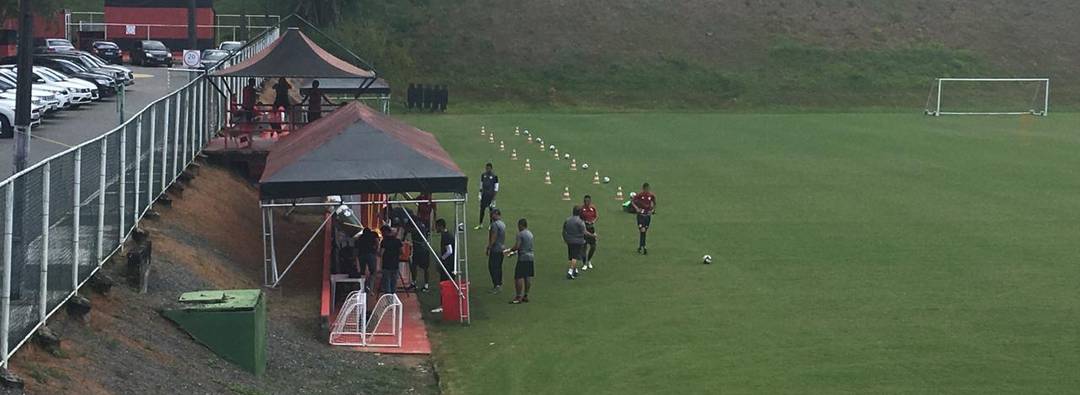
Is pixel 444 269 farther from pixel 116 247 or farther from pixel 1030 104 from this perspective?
pixel 1030 104

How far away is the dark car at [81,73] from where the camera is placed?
149 ft

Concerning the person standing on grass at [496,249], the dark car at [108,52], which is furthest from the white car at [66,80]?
the dark car at [108,52]

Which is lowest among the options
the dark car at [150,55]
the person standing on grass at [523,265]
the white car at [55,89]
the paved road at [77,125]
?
the person standing on grass at [523,265]

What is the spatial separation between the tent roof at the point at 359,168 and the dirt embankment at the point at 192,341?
1.65m

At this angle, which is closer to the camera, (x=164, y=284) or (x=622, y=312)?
(x=164, y=284)

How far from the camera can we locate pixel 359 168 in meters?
22.0

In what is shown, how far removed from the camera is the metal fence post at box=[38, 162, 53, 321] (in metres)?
13.7

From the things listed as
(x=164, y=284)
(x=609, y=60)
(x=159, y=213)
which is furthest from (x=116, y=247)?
(x=609, y=60)

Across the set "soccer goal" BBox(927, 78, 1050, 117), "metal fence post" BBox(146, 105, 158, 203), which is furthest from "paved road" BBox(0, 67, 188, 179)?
"soccer goal" BBox(927, 78, 1050, 117)

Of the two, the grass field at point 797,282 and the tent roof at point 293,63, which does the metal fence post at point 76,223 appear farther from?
the tent roof at point 293,63

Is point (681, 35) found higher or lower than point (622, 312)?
higher

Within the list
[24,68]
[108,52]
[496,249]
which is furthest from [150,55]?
[496,249]

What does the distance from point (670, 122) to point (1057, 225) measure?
3101 centimetres

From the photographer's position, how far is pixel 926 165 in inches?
1678
